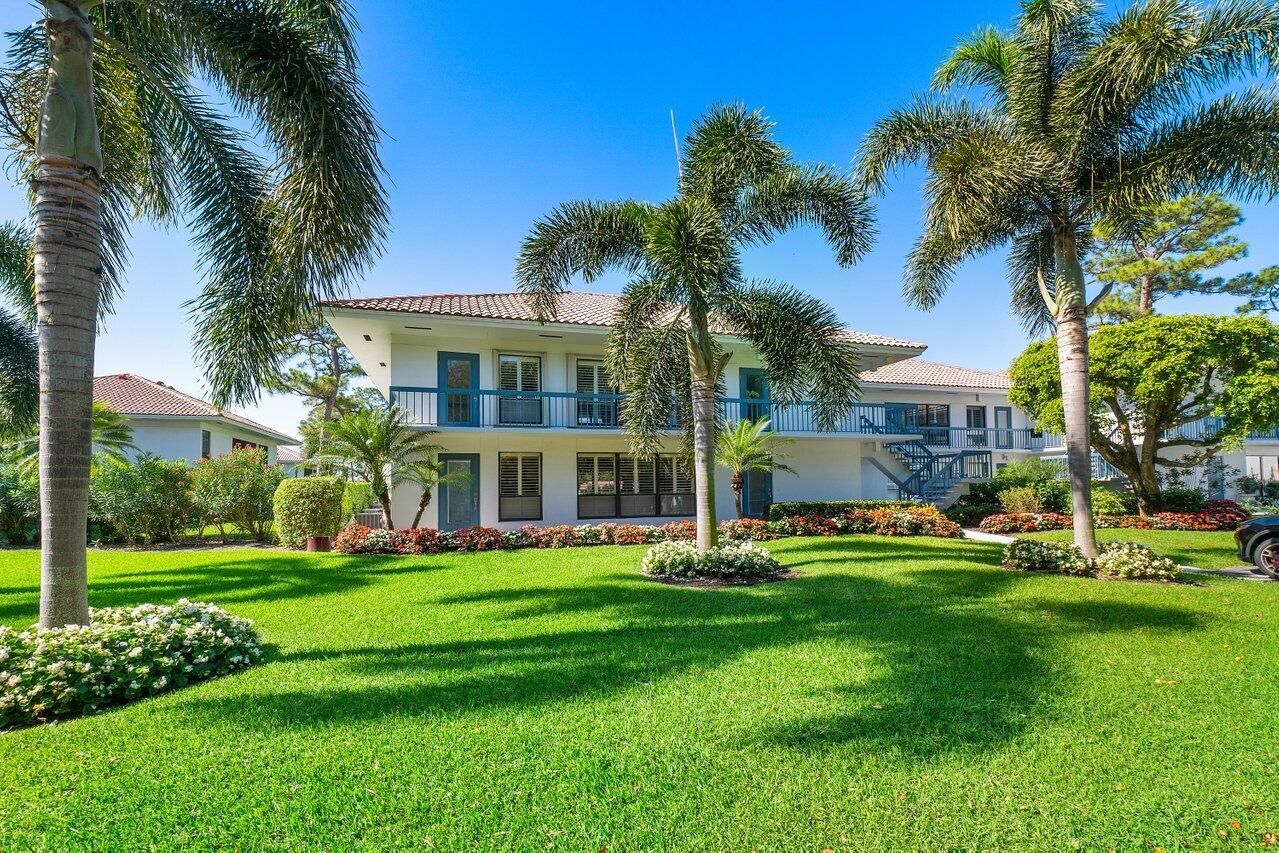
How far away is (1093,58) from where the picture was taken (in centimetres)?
1007

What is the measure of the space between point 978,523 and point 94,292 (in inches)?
879

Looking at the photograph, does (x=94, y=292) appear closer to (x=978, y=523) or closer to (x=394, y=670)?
(x=394, y=670)

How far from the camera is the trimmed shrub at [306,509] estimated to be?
14.8 metres

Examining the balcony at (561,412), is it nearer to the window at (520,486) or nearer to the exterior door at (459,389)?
the exterior door at (459,389)

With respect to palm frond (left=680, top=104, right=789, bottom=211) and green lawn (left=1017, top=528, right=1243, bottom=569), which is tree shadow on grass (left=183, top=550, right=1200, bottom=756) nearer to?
green lawn (left=1017, top=528, right=1243, bottom=569)

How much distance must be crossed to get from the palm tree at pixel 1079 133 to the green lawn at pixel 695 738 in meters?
6.47

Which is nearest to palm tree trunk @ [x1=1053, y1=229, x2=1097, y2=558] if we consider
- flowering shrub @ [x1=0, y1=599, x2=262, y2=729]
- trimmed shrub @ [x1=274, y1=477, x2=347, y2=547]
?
flowering shrub @ [x1=0, y1=599, x2=262, y2=729]

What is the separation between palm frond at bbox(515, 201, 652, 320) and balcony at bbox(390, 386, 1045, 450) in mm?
4309

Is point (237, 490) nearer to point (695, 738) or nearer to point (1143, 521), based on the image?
point (695, 738)

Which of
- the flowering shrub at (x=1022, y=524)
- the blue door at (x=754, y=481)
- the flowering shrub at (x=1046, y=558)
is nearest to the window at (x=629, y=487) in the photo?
the blue door at (x=754, y=481)

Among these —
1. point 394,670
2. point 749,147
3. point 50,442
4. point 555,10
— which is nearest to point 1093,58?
point 749,147

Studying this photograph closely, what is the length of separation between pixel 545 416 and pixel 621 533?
4.69 meters

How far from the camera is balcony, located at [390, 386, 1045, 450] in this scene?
16.9m

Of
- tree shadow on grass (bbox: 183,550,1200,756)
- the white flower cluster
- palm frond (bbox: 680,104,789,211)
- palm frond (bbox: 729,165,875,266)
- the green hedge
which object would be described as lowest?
tree shadow on grass (bbox: 183,550,1200,756)
